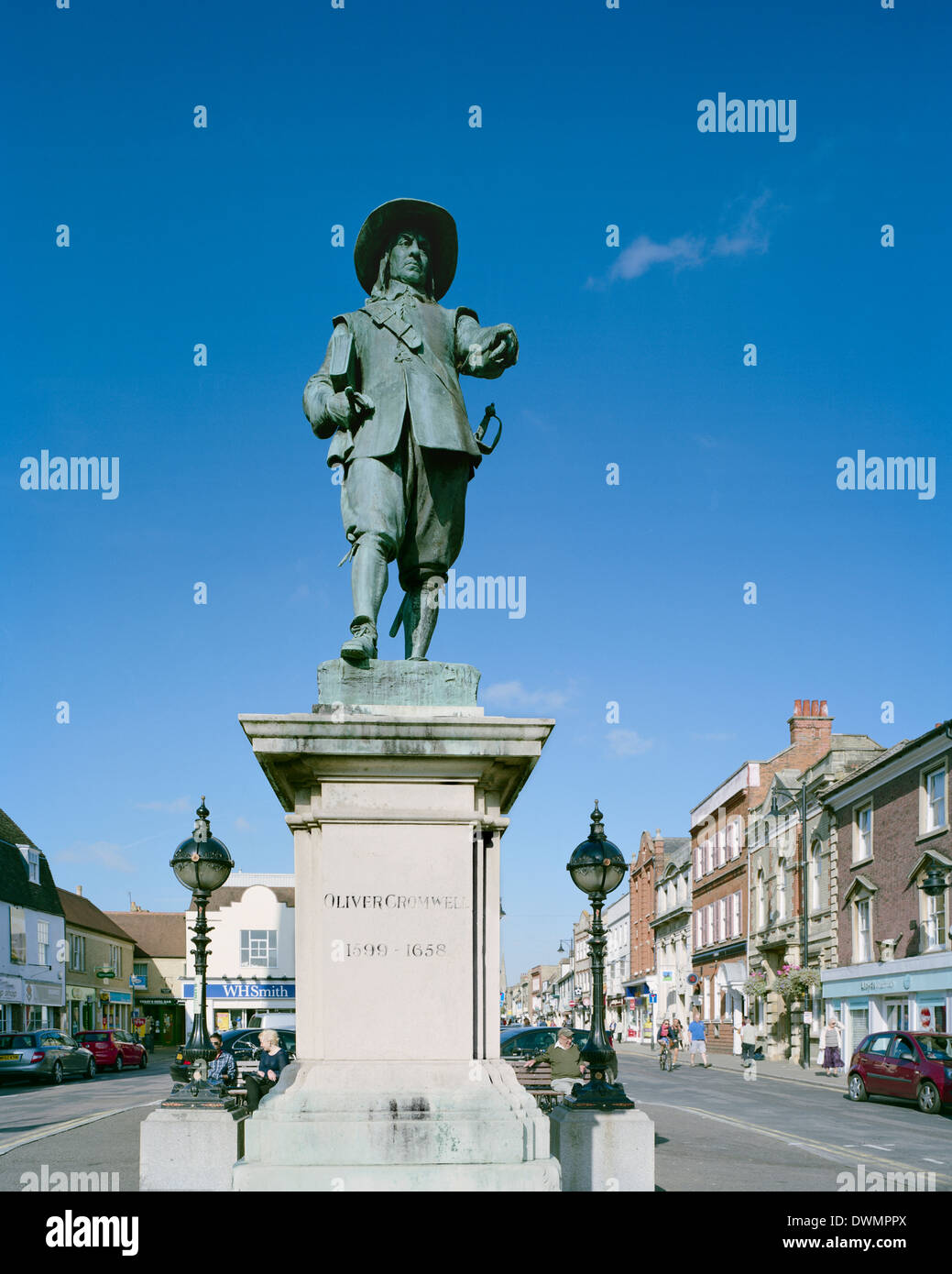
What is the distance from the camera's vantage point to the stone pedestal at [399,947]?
4.77m

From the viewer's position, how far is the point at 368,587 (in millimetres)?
5766

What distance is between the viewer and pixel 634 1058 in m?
48.3

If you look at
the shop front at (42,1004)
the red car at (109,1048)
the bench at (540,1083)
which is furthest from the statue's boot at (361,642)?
the shop front at (42,1004)

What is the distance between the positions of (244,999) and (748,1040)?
2586 centimetres

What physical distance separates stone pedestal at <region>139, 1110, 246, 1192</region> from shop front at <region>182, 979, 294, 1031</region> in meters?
52.2

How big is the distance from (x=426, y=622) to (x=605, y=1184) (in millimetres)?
3534

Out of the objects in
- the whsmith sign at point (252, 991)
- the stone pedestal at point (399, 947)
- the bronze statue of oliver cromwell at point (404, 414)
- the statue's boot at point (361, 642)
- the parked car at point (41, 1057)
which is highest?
the bronze statue of oliver cromwell at point (404, 414)

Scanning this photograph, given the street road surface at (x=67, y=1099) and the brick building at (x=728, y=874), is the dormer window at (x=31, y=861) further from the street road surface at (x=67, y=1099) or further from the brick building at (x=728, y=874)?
the brick building at (x=728, y=874)

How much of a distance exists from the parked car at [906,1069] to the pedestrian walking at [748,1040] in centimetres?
1571

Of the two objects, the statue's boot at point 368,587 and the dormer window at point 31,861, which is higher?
the statue's boot at point 368,587

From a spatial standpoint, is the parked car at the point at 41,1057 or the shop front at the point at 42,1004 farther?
the shop front at the point at 42,1004

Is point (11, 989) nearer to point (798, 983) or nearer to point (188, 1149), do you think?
point (798, 983)

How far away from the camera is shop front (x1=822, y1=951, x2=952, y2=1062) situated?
2998 cm
